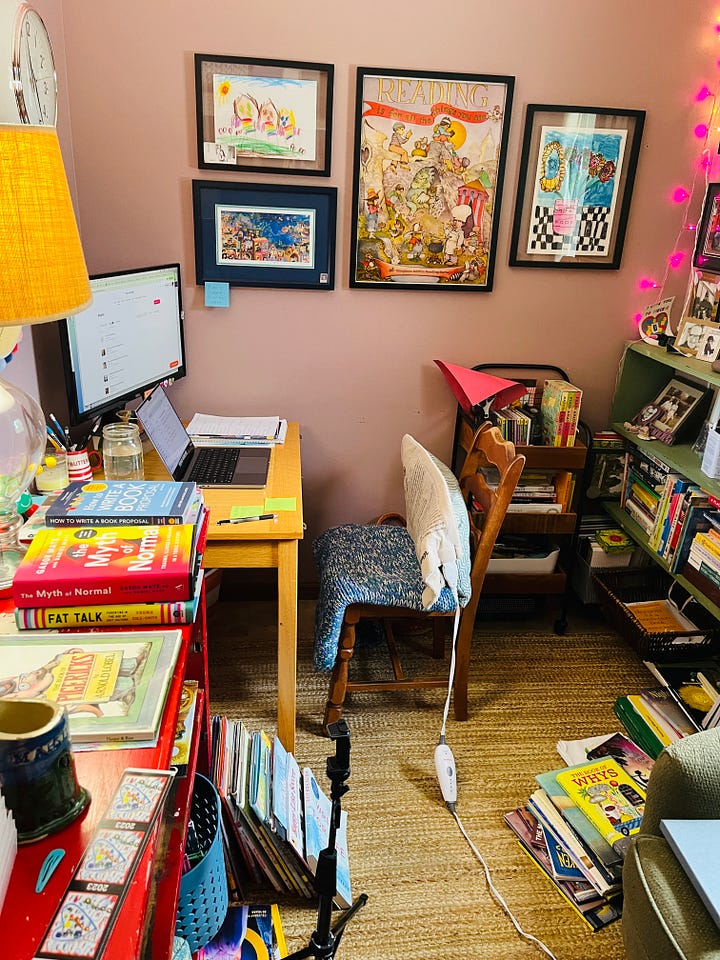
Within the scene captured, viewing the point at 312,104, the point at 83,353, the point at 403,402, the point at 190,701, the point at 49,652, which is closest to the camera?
the point at 49,652

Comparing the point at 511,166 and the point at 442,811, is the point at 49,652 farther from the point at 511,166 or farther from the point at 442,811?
the point at 511,166

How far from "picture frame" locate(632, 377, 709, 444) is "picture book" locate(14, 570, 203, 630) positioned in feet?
6.33

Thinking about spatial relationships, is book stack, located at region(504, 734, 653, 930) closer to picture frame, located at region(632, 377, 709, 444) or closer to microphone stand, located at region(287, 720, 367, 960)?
microphone stand, located at region(287, 720, 367, 960)

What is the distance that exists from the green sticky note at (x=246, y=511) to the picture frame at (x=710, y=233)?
1.76m

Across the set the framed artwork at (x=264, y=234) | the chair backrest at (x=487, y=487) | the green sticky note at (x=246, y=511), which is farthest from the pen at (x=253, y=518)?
the framed artwork at (x=264, y=234)

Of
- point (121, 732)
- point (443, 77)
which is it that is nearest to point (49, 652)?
point (121, 732)

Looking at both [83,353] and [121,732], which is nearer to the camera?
[121,732]

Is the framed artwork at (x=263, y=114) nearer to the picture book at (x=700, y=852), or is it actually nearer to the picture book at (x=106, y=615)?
the picture book at (x=106, y=615)

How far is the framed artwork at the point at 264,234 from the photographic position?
7.60 ft

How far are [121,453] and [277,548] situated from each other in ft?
1.66

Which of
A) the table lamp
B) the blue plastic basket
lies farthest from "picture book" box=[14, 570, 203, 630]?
the blue plastic basket

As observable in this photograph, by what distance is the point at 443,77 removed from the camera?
2.25m

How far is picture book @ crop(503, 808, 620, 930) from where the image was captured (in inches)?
65.2

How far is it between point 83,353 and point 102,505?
0.74 m
